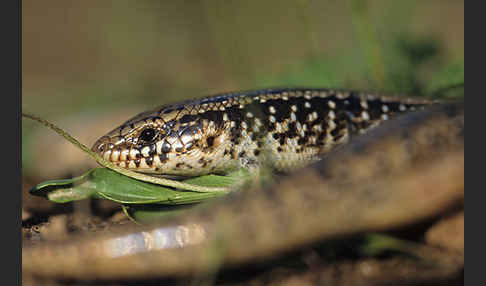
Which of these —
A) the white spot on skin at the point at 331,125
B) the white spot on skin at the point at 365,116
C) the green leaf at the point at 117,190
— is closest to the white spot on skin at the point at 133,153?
the green leaf at the point at 117,190

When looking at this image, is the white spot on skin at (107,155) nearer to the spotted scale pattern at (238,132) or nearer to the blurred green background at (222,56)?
the spotted scale pattern at (238,132)

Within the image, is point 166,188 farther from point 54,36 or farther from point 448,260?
point 54,36

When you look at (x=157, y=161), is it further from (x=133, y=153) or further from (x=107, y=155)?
(x=107, y=155)

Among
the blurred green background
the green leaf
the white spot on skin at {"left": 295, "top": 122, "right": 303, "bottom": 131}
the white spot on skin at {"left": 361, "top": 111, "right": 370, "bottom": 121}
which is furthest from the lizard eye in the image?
the white spot on skin at {"left": 361, "top": 111, "right": 370, "bottom": 121}

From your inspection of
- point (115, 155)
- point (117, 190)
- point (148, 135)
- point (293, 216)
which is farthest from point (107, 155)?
point (293, 216)

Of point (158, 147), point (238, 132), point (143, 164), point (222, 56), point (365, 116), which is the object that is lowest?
point (143, 164)

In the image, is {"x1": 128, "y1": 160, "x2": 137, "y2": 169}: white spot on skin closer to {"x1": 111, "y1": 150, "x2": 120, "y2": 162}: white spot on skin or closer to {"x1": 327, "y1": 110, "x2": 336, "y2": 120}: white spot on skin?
{"x1": 111, "y1": 150, "x2": 120, "y2": 162}: white spot on skin
